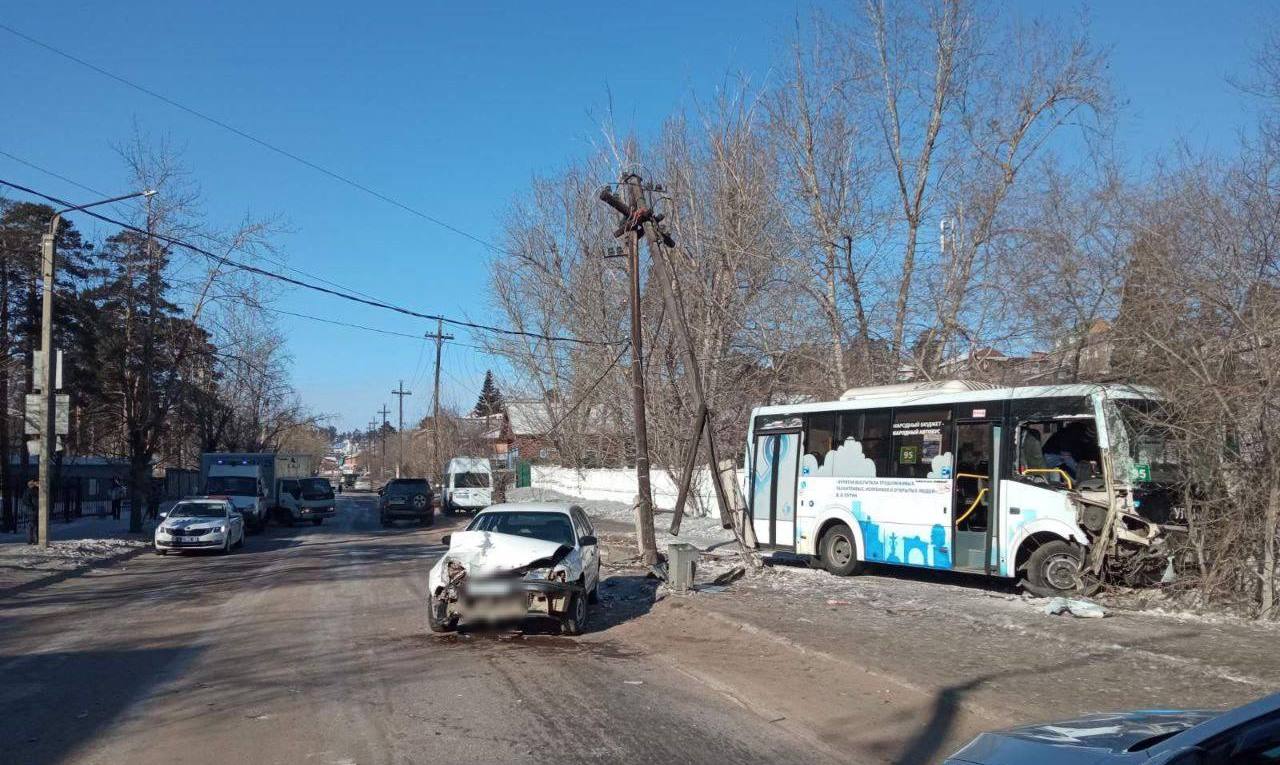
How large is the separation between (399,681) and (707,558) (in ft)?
36.6

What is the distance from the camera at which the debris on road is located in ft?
38.3

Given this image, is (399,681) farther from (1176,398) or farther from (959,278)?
(959,278)

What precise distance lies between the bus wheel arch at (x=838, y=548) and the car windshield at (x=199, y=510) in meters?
16.3

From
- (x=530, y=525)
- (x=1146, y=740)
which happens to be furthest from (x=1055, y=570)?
(x=1146, y=740)

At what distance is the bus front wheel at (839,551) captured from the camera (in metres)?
16.6

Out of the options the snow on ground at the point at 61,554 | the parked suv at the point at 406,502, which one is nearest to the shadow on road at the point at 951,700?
the snow on ground at the point at 61,554

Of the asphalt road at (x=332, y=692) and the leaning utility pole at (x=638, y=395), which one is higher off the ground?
the leaning utility pole at (x=638, y=395)

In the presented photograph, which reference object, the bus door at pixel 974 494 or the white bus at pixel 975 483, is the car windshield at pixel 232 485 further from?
the bus door at pixel 974 494

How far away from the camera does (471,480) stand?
43375 mm

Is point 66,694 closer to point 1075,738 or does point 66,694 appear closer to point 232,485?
point 1075,738

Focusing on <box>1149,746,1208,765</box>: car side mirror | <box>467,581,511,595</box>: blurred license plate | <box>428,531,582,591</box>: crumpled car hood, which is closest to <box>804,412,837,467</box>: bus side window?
<box>428,531,582,591</box>: crumpled car hood

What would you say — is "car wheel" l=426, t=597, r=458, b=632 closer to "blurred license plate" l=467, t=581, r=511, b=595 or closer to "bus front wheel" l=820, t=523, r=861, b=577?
"blurred license plate" l=467, t=581, r=511, b=595

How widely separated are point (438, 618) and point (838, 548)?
8.08 metres

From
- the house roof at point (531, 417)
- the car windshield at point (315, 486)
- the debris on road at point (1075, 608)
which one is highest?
the house roof at point (531, 417)
